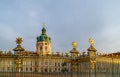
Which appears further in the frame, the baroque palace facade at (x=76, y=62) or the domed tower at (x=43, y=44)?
the domed tower at (x=43, y=44)

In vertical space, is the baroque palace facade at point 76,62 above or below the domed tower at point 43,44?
below

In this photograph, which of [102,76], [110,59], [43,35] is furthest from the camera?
[43,35]

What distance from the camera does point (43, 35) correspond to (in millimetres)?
116875

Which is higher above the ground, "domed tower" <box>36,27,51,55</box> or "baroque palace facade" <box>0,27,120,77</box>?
"domed tower" <box>36,27,51,55</box>

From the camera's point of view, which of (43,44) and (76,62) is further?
(43,44)

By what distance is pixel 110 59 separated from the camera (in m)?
52.6

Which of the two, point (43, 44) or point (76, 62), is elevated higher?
point (43, 44)

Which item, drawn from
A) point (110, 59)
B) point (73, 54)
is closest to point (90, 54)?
point (73, 54)

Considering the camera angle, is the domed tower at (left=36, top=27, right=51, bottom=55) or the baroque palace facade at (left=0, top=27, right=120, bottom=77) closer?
the baroque palace facade at (left=0, top=27, right=120, bottom=77)

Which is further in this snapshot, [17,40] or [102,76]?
[17,40]

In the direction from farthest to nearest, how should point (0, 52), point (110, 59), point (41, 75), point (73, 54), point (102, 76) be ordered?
point (110, 59) < point (0, 52) < point (73, 54) < point (41, 75) < point (102, 76)

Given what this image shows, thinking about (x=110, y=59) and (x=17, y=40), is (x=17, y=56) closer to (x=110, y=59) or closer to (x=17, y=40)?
(x=17, y=40)

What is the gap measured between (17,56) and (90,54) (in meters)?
12.6

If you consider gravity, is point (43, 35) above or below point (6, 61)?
above
